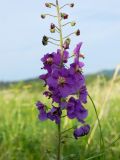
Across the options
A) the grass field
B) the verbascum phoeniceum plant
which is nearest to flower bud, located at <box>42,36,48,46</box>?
the verbascum phoeniceum plant

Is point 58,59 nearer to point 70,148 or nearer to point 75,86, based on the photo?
point 75,86

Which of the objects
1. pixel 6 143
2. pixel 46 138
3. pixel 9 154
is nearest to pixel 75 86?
pixel 9 154

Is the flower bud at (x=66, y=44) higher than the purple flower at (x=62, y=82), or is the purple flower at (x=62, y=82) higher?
the flower bud at (x=66, y=44)

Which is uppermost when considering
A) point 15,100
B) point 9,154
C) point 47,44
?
point 15,100

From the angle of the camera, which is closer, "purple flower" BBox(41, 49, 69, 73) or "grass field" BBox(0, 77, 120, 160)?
"purple flower" BBox(41, 49, 69, 73)

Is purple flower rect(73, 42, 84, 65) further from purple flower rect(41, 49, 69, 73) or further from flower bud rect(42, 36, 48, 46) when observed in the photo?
flower bud rect(42, 36, 48, 46)

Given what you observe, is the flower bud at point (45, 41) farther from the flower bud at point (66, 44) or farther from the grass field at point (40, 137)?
the grass field at point (40, 137)

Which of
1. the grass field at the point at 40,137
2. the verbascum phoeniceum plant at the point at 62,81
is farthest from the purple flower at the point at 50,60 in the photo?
the grass field at the point at 40,137
